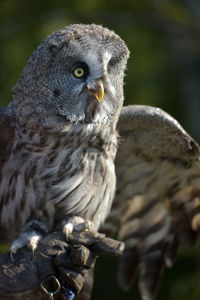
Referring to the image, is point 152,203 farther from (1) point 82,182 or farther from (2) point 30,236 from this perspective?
(2) point 30,236

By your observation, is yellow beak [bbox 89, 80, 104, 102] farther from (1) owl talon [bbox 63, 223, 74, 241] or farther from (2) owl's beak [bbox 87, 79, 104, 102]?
(1) owl talon [bbox 63, 223, 74, 241]

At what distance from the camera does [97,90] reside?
10.8 feet

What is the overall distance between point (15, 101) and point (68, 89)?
366mm

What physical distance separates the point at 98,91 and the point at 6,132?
2.37 feet

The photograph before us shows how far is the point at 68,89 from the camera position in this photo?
3355 mm

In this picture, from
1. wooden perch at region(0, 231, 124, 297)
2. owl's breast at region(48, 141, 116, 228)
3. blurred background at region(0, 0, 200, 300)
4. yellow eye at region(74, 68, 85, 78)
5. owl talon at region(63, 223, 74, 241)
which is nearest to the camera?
wooden perch at region(0, 231, 124, 297)

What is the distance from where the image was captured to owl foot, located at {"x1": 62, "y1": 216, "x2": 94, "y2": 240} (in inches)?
136

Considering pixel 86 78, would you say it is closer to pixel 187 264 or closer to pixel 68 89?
pixel 68 89

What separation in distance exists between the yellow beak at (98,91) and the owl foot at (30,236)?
0.83 meters

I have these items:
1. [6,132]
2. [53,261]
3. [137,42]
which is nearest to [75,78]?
[6,132]

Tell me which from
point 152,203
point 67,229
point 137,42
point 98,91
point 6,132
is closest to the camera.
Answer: point 98,91

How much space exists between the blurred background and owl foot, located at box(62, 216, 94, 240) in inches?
81.1

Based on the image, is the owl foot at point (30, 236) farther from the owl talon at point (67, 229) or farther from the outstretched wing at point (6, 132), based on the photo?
the outstretched wing at point (6, 132)

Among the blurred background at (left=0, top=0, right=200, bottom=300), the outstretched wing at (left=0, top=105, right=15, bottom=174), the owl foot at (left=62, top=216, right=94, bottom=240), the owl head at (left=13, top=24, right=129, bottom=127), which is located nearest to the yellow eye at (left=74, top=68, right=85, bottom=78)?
the owl head at (left=13, top=24, right=129, bottom=127)
